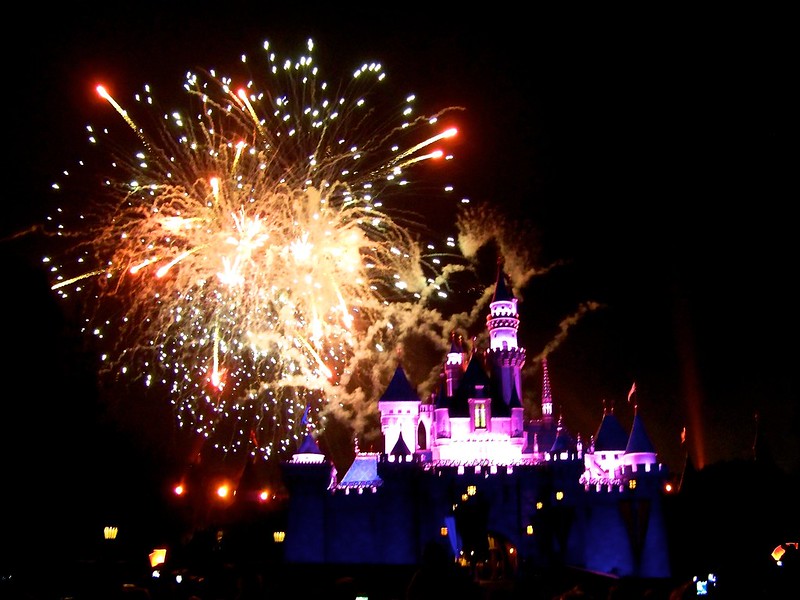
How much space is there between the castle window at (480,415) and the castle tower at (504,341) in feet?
6.87

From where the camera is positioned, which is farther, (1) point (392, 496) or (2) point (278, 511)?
(2) point (278, 511)

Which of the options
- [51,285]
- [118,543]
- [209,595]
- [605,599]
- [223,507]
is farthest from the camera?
[223,507]

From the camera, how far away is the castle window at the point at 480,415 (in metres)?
40.5

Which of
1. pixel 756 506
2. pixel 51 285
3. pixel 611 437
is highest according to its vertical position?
pixel 51 285

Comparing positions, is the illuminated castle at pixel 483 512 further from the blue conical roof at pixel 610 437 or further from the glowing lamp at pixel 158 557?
the glowing lamp at pixel 158 557

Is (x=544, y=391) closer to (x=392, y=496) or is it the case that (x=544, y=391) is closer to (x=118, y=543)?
(x=392, y=496)

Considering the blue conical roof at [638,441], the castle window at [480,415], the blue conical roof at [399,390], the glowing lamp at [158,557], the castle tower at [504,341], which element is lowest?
the glowing lamp at [158,557]

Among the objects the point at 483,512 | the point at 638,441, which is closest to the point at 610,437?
the point at 638,441

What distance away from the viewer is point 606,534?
3728 centimetres

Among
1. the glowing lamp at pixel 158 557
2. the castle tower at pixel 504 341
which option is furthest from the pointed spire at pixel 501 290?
the glowing lamp at pixel 158 557

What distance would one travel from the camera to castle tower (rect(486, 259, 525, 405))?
43531 millimetres

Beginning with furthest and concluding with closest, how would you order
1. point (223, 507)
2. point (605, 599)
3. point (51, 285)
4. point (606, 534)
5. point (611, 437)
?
point (223, 507)
point (611, 437)
point (606, 534)
point (51, 285)
point (605, 599)

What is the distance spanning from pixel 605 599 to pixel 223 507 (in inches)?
1372

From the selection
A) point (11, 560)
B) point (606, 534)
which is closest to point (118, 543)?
point (11, 560)
